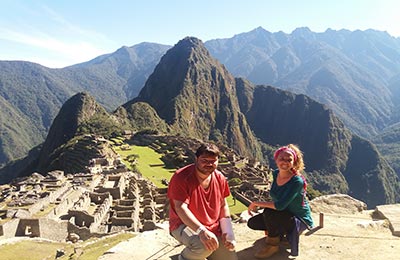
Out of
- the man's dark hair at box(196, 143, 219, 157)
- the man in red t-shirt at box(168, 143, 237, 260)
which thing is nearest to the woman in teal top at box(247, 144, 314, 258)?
the man in red t-shirt at box(168, 143, 237, 260)

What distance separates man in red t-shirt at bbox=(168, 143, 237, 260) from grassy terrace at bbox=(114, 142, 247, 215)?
91.0 ft

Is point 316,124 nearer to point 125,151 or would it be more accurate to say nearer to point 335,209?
point 125,151

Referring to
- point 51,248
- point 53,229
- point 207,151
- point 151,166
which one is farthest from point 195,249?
point 151,166

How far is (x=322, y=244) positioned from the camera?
6.77 meters

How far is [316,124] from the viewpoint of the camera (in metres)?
199

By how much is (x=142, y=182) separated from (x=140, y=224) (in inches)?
531

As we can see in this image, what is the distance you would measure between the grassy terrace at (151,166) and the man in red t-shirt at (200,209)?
27.7 m

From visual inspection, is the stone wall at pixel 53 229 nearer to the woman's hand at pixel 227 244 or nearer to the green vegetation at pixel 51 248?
the green vegetation at pixel 51 248

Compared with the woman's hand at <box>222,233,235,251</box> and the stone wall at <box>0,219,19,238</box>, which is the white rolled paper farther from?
the stone wall at <box>0,219,19,238</box>

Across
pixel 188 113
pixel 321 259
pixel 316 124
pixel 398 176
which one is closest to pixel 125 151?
pixel 321 259

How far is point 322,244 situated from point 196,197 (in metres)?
2.98

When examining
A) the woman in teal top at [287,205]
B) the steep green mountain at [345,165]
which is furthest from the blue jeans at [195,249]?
the steep green mountain at [345,165]

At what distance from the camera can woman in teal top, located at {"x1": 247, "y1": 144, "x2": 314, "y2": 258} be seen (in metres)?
5.93

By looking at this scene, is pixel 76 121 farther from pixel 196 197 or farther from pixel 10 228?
pixel 196 197
